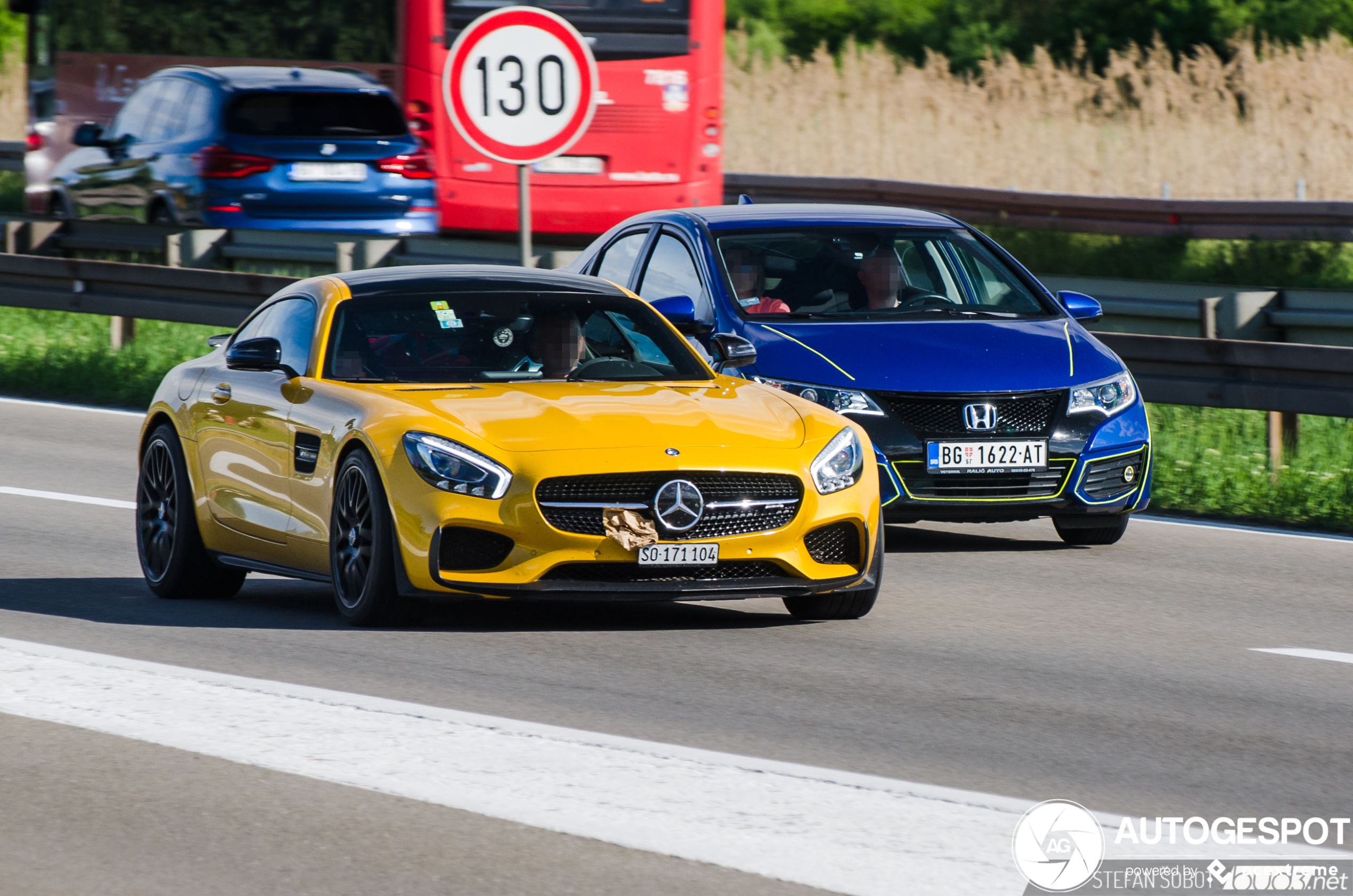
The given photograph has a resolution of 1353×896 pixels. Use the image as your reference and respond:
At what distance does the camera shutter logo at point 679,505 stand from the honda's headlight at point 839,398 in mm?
2304

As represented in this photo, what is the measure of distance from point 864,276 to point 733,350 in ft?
7.69

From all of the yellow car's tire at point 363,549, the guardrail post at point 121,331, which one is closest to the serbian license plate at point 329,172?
the guardrail post at point 121,331

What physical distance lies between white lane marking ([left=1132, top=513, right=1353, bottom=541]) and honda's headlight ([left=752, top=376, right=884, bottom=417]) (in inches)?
101

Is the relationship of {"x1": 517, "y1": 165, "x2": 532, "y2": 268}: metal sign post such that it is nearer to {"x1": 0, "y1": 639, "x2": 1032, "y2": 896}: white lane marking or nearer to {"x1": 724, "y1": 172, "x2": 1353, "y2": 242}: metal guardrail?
{"x1": 0, "y1": 639, "x2": 1032, "y2": 896}: white lane marking

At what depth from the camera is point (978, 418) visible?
10539 mm

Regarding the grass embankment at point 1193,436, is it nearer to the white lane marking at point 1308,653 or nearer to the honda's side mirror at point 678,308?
the honda's side mirror at point 678,308

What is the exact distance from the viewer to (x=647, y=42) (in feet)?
73.0

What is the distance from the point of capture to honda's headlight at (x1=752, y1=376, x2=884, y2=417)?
34.4 ft

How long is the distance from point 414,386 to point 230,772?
2.99m

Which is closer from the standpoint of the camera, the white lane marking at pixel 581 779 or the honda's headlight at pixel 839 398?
the white lane marking at pixel 581 779

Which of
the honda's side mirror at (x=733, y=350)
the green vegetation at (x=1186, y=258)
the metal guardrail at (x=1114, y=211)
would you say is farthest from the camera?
the metal guardrail at (x=1114, y=211)

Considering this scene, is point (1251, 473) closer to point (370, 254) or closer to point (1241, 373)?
point (1241, 373)

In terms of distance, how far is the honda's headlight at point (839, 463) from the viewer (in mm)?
8477

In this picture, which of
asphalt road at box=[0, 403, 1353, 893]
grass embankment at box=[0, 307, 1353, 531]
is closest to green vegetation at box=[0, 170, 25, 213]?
grass embankment at box=[0, 307, 1353, 531]
